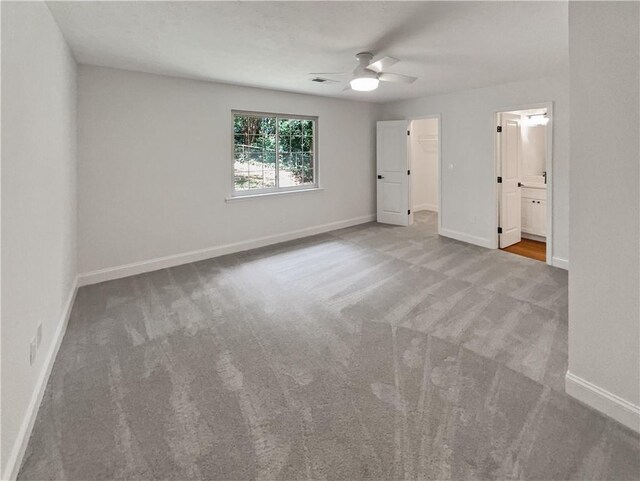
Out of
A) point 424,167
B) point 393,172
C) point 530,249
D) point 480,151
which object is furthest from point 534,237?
point 424,167

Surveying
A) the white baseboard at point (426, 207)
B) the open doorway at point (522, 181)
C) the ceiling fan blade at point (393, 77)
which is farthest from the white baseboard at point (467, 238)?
the ceiling fan blade at point (393, 77)

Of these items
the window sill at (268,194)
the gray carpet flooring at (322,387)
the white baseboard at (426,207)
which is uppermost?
the window sill at (268,194)

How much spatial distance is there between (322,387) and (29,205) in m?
1.95

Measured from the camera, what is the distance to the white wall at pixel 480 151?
443 centimetres

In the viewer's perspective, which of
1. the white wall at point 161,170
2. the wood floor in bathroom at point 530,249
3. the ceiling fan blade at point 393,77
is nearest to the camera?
the ceiling fan blade at point 393,77

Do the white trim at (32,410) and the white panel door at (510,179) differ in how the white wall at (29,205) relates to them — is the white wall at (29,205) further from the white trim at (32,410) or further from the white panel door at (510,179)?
the white panel door at (510,179)

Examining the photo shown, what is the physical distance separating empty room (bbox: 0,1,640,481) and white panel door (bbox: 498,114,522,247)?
0.05 metres

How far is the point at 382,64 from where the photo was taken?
3.35 metres

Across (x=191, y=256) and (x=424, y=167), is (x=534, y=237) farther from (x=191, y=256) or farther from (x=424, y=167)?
(x=191, y=256)

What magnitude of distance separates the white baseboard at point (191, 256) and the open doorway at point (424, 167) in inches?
105

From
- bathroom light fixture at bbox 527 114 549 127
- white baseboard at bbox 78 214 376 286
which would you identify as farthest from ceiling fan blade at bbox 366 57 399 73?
bathroom light fixture at bbox 527 114 549 127

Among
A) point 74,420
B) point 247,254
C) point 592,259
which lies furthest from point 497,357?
point 247,254

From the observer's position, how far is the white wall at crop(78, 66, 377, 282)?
400 centimetres

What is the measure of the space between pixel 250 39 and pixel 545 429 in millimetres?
3528
